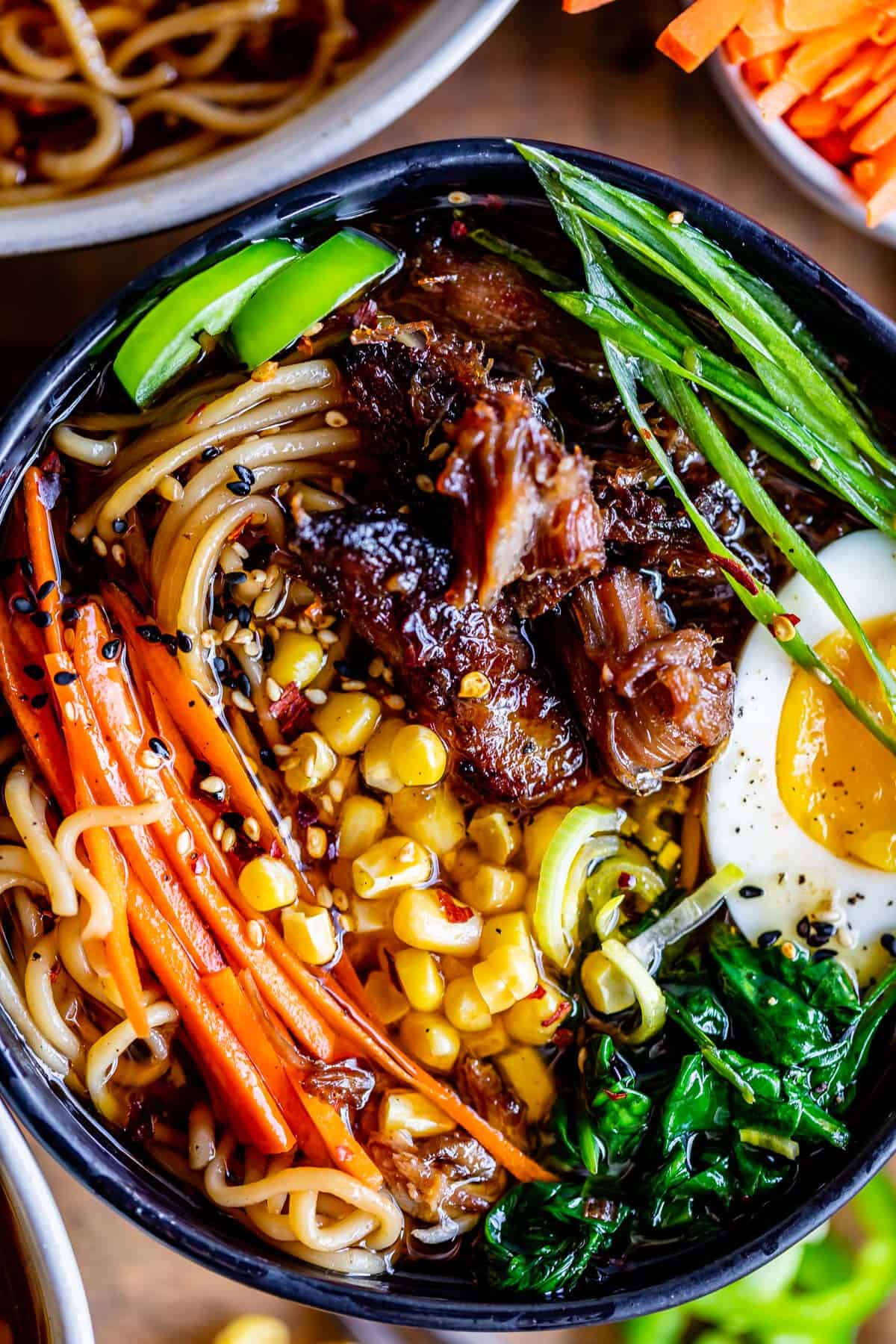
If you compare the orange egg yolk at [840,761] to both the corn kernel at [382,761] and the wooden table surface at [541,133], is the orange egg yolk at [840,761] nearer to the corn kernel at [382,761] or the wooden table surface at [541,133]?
the corn kernel at [382,761]

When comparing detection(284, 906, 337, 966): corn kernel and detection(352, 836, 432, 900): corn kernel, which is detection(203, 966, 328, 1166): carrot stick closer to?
detection(284, 906, 337, 966): corn kernel

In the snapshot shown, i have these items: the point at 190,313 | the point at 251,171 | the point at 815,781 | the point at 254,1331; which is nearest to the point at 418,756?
the point at 815,781

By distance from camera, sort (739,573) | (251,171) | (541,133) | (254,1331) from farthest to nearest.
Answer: (541,133)
(254,1331)
(739,573)
(251,171)

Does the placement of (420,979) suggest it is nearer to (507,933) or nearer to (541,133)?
(507,933)

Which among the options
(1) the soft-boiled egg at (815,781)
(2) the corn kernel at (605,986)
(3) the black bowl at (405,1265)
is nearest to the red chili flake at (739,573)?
(1) the soft-boiled egg at (815,781)

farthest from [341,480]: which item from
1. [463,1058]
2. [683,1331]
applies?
[683,1331]
